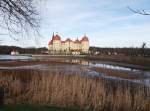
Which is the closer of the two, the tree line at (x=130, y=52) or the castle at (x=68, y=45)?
the tree line at (x=130, y=52)

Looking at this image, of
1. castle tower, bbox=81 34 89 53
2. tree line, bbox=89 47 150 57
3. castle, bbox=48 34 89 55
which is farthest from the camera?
castle tower, bbox=81 34 89 53

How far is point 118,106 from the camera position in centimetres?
1177

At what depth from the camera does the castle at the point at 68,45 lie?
445ft

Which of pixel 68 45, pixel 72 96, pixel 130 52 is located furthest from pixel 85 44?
pixel 72 96

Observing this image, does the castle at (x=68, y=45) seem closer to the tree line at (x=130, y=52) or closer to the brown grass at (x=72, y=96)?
the tree line at (x=130, y=52)

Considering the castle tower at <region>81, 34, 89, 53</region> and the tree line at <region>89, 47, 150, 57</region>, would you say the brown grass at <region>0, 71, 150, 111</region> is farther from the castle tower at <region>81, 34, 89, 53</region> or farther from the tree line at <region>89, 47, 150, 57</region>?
the castle tower at <region>81, 34, 89, 53</region>

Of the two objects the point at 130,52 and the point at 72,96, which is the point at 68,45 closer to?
the point at 130,52

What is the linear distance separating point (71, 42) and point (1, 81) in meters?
127

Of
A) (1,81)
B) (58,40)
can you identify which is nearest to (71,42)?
(58,40)

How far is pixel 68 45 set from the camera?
140000 mm

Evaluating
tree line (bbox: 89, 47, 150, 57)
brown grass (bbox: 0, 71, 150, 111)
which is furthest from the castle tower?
brown grass (bbox: 0, 71, 150, 111)

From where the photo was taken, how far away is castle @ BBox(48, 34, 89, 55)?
445 feet

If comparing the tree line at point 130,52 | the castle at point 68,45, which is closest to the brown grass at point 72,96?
the tree line at point 130,52

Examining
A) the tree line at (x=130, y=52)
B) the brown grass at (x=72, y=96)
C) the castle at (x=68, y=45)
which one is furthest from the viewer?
the castle at (x=68, y=45)
